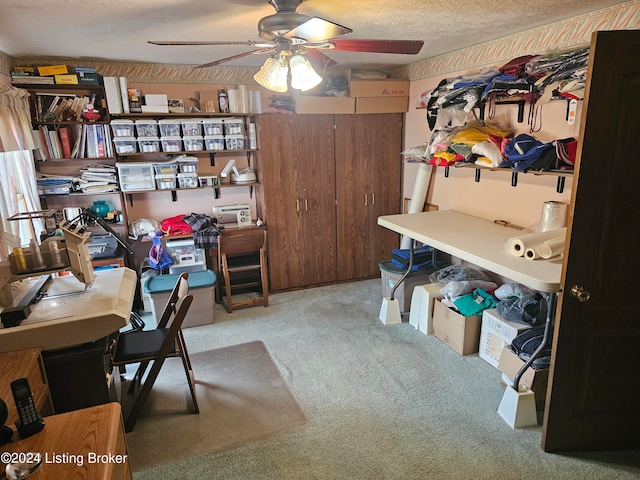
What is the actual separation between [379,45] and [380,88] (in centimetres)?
224

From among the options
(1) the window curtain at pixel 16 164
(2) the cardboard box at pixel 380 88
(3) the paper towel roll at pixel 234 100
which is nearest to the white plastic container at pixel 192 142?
(3) the paper towel roll at pixel 234 100

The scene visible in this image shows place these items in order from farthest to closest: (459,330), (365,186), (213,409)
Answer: (365,186) → (459,330) → (213,409)

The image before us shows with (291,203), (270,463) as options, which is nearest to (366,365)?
(270,463)

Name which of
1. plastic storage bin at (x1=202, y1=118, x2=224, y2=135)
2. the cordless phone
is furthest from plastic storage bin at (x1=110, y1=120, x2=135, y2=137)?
the cordless phone

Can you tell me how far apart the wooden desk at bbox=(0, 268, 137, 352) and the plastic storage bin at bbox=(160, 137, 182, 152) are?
2.00m

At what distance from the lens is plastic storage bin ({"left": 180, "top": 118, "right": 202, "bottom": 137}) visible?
12.7ft

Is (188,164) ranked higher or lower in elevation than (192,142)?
lower

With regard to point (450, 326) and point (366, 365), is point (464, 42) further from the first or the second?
point (366, 365)

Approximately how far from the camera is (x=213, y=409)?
253cm

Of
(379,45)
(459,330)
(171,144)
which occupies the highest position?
(379,45)

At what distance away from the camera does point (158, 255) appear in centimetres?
380

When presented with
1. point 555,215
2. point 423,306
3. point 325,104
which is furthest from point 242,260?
point 555,215

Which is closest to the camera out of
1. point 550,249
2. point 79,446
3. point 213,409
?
point 79,446

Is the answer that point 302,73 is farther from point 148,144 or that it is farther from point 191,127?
point 148,144
